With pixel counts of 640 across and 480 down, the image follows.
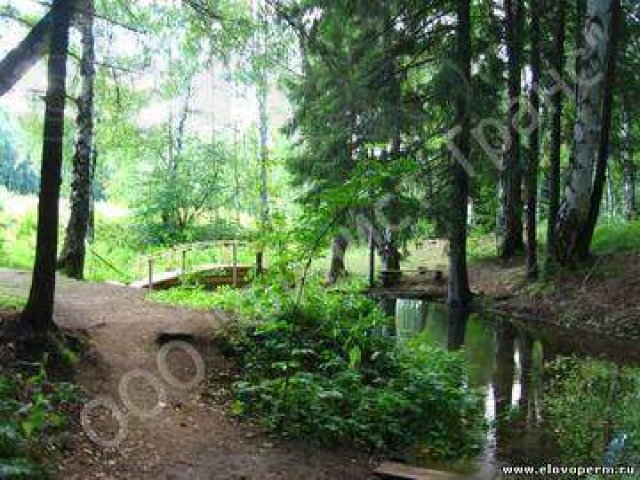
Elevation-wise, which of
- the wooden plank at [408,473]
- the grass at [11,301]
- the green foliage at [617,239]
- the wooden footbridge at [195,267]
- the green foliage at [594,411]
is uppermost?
the green foliage at [617,239]

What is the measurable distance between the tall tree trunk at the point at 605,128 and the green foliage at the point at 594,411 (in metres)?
5.76

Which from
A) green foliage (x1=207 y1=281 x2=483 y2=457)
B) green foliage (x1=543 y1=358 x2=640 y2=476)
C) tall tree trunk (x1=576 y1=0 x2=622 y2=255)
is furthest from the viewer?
tall tree trunk (x1=576 y1=0 x2=622 y2=255)

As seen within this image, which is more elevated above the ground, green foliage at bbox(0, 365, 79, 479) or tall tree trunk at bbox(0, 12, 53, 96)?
tall tree trunk at bbox(0, 12, 53, 96)

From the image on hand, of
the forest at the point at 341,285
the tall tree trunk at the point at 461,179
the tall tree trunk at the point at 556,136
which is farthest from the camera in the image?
the tall tree trunk at the point at 556,136

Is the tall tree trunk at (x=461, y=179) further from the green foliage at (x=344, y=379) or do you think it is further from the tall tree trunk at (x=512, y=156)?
the green foliage at (x=344, y=379)

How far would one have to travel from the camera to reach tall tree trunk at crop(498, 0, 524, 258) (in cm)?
1759

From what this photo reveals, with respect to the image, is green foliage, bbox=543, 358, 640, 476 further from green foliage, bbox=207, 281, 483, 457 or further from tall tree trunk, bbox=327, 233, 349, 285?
tall tree trunk, bbox=327, 233, 349, 285

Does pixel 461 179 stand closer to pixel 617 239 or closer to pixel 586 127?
pixel 586 127

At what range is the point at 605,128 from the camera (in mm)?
15719

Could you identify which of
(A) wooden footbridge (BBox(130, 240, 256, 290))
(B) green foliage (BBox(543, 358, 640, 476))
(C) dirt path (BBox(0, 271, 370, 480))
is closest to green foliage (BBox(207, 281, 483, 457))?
(C) dirt path (BBox(0, 271, 370, 480))

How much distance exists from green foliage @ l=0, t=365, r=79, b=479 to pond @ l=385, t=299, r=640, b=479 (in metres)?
3.24

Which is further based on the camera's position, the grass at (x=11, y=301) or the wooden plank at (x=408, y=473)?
the grass at (x=11, y=301)

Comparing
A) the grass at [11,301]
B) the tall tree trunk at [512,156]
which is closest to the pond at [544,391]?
the tall tree trunk at [512,156]

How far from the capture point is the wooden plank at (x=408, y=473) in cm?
613
